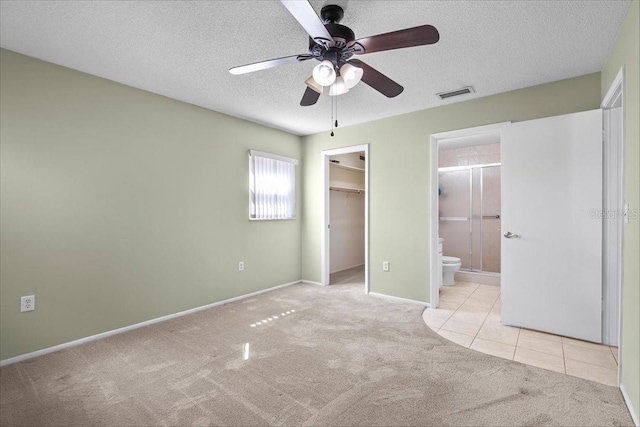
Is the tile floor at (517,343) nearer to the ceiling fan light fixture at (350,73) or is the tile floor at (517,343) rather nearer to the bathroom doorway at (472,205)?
the bathroom doorway at (472,205)

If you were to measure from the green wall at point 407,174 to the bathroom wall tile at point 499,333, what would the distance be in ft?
2.67

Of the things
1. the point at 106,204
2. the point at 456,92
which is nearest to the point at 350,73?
the point at 456,92

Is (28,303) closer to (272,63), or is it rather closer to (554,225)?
(272,63)

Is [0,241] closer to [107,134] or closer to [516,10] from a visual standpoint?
[107,134]

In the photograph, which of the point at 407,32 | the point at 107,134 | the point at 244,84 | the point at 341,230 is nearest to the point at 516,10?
the point at 407,32

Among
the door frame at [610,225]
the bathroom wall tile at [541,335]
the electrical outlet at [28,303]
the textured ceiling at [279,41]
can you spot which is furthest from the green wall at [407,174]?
the electrical outlet at [28,303]

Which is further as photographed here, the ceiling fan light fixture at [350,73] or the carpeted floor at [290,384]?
the ceiling fan light fixture at [350,73]

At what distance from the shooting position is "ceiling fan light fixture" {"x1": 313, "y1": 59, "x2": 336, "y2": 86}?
71.9 inches

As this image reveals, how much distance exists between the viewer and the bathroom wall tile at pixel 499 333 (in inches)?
108

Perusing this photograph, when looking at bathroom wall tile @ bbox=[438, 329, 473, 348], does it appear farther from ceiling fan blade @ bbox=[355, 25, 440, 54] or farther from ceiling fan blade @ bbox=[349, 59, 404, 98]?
ceiling fan blade @ bbox=[355, 25, 440, 54]

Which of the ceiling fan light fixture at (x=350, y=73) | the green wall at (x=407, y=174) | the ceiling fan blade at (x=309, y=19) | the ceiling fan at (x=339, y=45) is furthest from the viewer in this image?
the green wall at (x=407, y=174)

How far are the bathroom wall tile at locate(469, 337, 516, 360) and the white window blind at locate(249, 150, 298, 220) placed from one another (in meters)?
2.98

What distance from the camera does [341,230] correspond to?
19.9 feet

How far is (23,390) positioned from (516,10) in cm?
403
